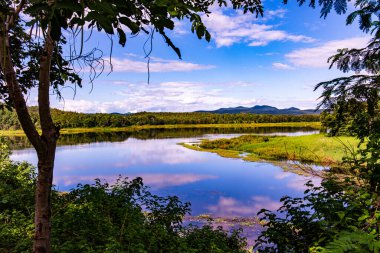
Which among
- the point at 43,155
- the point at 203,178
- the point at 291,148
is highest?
the point at 43,155

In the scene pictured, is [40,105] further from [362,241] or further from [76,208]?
[76,208]

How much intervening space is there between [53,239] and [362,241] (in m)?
5.78

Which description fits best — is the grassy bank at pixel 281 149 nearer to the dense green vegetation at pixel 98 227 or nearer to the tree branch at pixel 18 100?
A: the dense green vegetation at pixel 98 227

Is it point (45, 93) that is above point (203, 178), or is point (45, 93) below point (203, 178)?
above

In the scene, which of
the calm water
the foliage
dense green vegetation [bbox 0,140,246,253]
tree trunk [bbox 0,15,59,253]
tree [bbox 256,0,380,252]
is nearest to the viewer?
tree trunk [bbox 0,15,59,253]

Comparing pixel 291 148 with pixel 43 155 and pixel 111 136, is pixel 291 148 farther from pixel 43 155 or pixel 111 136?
pixel 111 136

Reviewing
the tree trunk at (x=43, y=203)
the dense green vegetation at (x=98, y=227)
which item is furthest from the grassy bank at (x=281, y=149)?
the tree trunk at (x=43, y=203)

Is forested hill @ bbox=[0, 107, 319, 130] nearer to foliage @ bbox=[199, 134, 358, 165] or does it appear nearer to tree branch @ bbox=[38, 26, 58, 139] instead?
foliage @ bbox=[199, 134, 358, 165]

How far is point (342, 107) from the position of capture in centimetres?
671

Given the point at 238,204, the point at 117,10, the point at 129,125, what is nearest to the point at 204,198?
the point at 238,204

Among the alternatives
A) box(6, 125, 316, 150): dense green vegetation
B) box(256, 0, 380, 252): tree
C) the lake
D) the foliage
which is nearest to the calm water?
the lake

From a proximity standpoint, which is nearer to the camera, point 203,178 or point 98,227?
point 98,227

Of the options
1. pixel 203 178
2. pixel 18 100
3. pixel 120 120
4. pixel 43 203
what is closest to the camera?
pixel 18 100

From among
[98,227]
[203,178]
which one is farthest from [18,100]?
[203,178]
